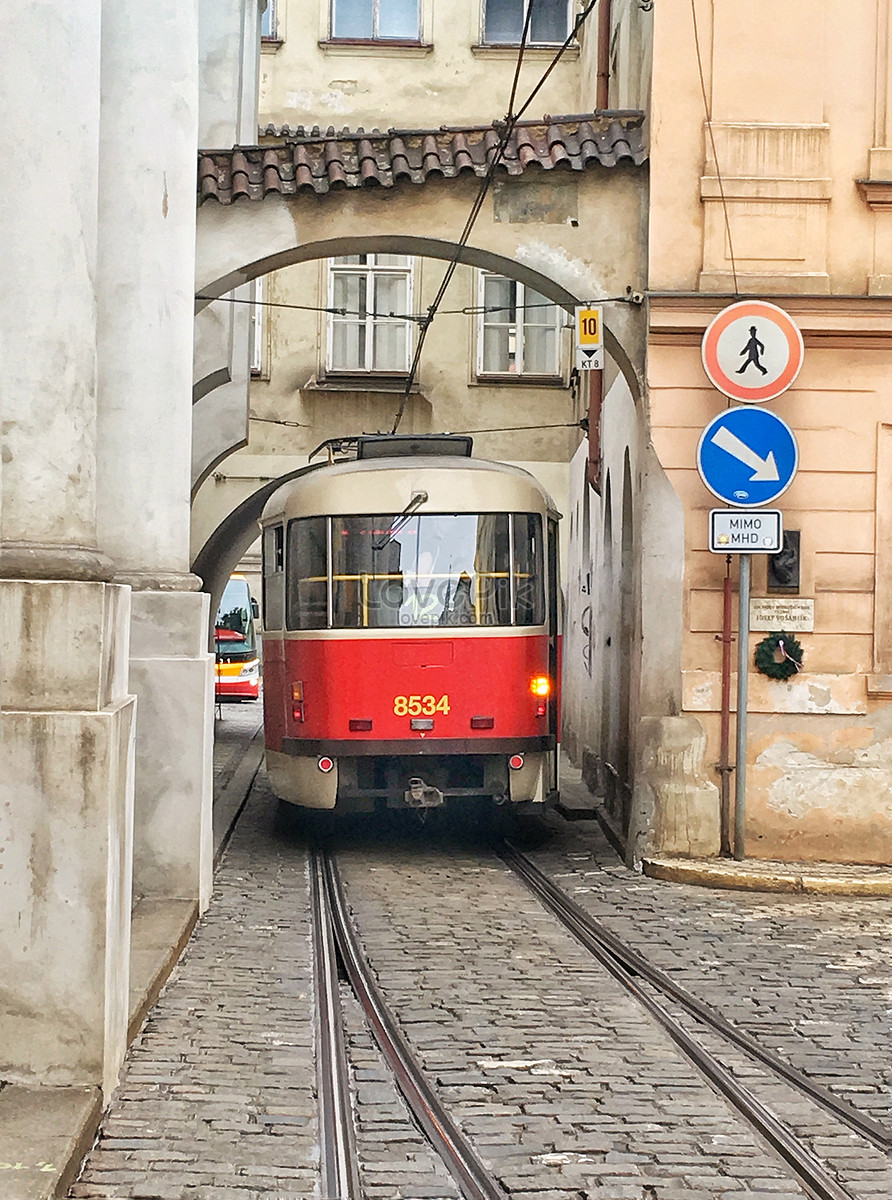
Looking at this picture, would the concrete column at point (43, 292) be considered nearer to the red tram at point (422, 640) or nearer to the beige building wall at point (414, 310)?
the red tram at point (422, 640)

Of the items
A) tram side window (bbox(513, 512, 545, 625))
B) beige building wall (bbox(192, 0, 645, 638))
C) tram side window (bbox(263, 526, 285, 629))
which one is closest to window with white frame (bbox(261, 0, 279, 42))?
beige building wall (bbox(192, 0, 645, 638))

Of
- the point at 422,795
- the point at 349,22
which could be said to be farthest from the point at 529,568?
the point at 349,22

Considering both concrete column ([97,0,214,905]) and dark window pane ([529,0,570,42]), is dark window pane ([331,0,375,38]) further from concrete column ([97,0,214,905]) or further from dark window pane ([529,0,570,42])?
concrete column ([97,0,214,905])

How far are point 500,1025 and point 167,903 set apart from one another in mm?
2881

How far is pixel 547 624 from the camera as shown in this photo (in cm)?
1281

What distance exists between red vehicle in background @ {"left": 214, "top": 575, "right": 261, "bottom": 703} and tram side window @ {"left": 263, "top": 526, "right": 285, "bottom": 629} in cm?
1830

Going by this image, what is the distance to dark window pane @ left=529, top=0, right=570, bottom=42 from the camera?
27.3m

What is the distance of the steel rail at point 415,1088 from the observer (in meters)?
4.64

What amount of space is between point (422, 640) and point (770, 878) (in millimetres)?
3299

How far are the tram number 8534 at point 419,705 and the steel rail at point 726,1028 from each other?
2086mm

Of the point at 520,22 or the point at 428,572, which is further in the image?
the point at 520,22

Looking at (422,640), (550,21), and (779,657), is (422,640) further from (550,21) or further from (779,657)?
(550,21)

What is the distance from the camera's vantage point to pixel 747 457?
11.2 metres

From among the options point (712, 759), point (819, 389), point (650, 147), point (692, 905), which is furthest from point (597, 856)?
point (650, 147)
